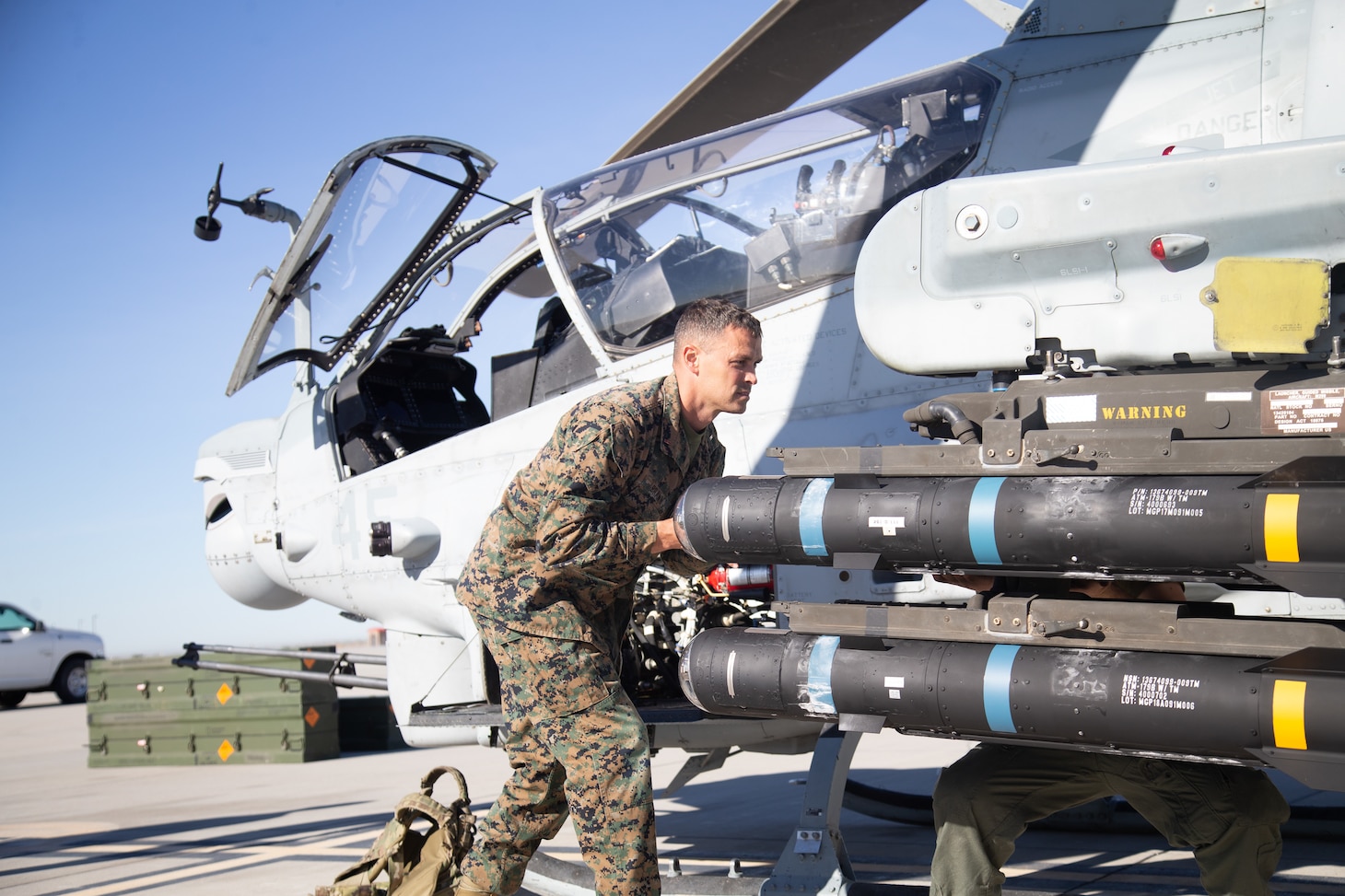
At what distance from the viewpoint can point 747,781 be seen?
7.88 m

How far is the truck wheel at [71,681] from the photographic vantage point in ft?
62.1

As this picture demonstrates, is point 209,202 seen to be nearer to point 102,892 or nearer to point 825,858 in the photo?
point 102,892

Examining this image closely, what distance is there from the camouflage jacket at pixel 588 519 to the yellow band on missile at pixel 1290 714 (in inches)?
64.3

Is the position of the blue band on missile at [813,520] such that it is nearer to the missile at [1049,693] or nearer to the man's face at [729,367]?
the missile at [1049,693]

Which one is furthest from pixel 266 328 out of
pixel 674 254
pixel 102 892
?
pixel 102 892

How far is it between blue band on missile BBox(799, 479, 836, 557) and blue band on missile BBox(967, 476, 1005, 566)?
1.28 feet

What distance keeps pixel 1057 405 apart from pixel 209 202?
15.5ft

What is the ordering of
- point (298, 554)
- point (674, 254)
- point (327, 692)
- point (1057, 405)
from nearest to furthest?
point (1057, 405) < point (674, 254) < point (298, 554) < point (327, 692)

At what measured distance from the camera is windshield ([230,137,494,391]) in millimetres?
5922

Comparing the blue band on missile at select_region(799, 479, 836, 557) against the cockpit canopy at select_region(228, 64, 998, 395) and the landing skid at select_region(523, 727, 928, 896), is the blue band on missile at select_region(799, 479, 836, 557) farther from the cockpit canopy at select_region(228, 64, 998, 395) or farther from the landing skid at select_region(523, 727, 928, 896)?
the cockpit canopy at select_region(228, 64, 998, 395)

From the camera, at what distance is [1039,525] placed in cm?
274

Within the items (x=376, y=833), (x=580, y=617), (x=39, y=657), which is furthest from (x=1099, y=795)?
(x=39, y=657)

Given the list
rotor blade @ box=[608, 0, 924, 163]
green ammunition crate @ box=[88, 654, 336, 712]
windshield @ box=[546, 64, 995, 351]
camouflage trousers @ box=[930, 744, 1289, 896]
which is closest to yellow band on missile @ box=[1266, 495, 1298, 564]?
camouflage trousers @ box=[930, 744, 1289, 896]

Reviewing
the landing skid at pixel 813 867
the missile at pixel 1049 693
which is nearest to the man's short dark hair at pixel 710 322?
the missile at pixel 1049 693
